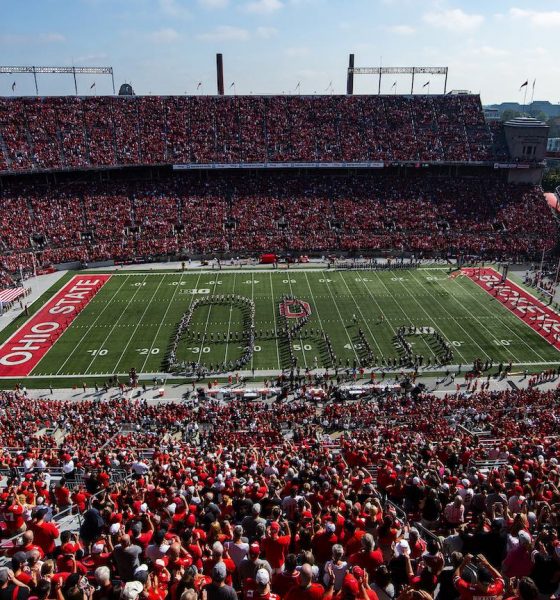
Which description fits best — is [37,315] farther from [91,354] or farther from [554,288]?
[554,288]

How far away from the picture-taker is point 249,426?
2225 cm

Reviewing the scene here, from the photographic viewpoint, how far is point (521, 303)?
3919cm

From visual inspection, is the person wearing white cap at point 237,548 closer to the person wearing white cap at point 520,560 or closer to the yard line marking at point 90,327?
the person wearing white cap at point 520,560

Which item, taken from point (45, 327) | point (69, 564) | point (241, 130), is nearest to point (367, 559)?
point (69, 564)

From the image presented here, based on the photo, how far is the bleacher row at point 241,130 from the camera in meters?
57.2

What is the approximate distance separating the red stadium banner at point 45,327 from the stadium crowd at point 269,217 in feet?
18.9

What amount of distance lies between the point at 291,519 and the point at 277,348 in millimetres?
23260

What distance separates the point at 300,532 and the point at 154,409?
17.6 meters

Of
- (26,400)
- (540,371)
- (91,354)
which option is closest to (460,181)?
(540,371)

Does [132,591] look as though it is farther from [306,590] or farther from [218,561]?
[306,590]

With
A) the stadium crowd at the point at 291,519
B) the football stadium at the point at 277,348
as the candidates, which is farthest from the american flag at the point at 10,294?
the stadium crowd at the point at 291,519

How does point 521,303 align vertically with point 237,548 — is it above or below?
below

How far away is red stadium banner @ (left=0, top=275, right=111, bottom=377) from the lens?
31.4 meters

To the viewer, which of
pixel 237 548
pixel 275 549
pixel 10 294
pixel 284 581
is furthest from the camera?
pixel 10 294
